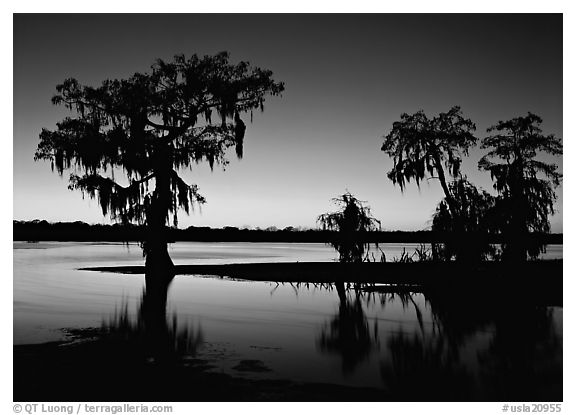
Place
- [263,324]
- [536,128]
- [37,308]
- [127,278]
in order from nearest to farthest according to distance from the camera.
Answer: [263,324] → [37,308] → [536,128] → [127,278]

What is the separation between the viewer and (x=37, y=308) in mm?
15648

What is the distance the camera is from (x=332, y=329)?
40.3 ft

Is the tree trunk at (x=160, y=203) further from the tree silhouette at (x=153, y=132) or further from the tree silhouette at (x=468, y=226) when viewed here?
the tree silhouette at (x=468, y=226)

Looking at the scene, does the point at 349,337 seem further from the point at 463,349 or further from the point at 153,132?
the point at 153,132

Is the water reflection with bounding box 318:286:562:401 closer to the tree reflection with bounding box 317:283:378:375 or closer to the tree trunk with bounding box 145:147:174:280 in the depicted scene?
the tree reflection with bounding box 317:283:378:375

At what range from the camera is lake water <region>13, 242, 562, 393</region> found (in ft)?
27.1

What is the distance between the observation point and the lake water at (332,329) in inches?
325

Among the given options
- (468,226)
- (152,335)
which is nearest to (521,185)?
(468,226)

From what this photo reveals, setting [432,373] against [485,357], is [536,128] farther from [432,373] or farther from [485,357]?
[432,373]

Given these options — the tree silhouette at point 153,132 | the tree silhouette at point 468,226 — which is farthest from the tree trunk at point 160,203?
the tree silhouette at point 468,226
